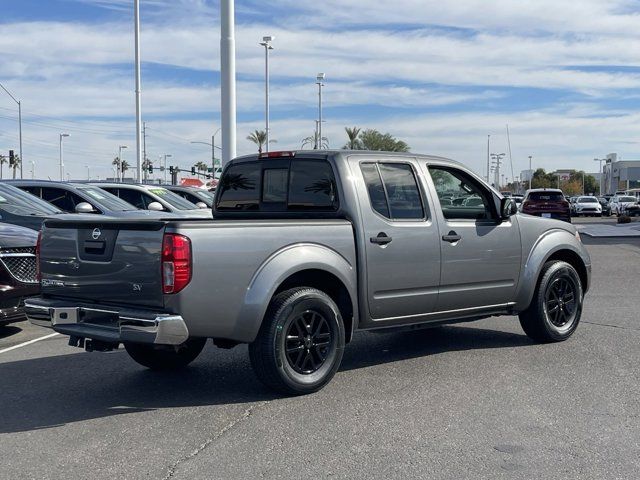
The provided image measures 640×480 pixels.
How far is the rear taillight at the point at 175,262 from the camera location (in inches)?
209

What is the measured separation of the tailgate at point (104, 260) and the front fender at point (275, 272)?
672 millimetres

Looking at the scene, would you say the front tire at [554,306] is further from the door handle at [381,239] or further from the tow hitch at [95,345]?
the tow hitch at [95,345]

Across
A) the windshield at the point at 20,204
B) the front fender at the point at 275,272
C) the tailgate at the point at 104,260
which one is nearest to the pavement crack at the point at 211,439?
the front fender at the point at 275,272

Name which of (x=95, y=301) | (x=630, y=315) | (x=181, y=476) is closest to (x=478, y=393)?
(x=181, y=476)

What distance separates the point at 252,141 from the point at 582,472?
71423mm

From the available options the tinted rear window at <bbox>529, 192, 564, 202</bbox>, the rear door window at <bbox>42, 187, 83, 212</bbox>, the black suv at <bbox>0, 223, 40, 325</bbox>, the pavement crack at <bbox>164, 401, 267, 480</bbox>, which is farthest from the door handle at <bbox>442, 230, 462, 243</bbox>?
the tinted rear window at <bbox>529, 192, 564, 202</bbox>

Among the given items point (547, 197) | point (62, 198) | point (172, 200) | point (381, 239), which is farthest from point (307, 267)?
point (547, 197)

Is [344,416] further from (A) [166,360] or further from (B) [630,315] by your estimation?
(B) [630,315]

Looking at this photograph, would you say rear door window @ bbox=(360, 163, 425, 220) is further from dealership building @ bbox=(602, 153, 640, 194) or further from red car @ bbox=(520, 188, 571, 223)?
dealership building @ bbox=(602, 153, 640, 194)

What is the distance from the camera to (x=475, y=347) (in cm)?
809

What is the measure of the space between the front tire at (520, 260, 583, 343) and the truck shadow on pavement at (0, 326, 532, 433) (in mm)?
291

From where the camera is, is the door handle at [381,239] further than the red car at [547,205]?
No

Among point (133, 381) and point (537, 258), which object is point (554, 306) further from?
point (133, 381)

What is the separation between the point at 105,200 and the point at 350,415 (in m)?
9.35
